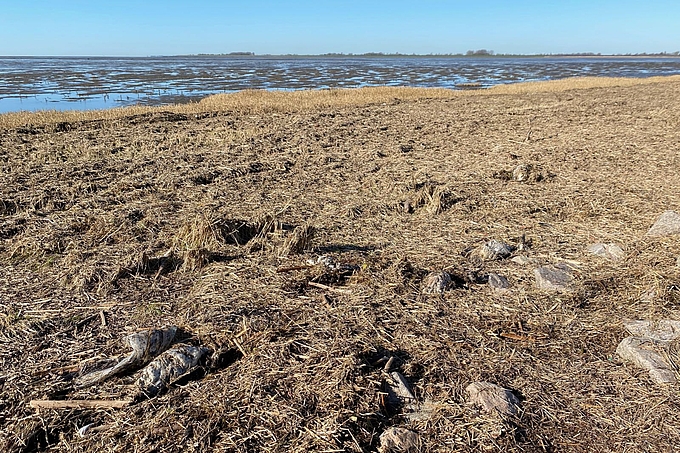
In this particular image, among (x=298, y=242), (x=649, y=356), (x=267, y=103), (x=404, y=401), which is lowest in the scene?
(x=404, y=401)

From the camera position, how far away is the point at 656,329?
3.54m

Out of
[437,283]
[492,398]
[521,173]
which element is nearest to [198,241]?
[437,283]

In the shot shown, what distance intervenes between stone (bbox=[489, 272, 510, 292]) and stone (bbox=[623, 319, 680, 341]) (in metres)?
0.98

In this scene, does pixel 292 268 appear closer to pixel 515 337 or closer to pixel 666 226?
pixel 515 337

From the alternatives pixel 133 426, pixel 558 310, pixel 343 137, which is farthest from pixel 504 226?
pixel 343 137

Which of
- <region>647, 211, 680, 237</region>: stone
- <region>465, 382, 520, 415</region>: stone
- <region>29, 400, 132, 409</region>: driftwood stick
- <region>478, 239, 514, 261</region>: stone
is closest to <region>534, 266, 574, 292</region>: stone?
<region>478, 239, 514, 261</region>: stone

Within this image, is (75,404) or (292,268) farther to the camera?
(292,268)

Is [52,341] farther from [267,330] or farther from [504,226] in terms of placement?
[504,226]

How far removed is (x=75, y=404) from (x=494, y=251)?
3.96 meters

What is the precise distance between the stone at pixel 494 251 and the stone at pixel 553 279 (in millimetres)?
449

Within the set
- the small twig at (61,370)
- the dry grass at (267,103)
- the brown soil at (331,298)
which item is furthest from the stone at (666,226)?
the dry grass at (267,103)

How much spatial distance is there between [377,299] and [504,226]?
2529 mm

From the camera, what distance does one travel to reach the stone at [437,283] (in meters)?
4.24

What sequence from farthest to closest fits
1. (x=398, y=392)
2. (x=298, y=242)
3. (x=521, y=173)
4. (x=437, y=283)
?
(x=521, y=173)
(x=298, y=242)
(x=437, y=283)
(x=398, y=392)
